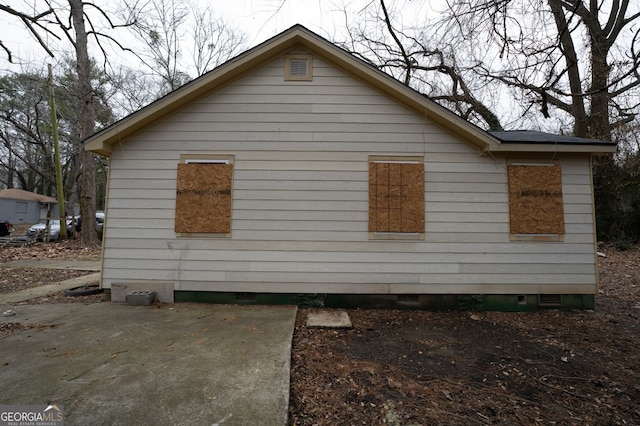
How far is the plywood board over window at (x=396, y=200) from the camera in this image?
16.5ft

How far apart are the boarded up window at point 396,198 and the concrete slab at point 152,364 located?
2.28 m

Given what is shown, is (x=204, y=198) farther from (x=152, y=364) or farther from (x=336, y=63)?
(x=336, y=63)

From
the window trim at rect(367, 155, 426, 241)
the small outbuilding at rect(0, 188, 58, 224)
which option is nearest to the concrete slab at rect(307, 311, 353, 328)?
Answer: the window trim at rect(367, 155, 426, 241)

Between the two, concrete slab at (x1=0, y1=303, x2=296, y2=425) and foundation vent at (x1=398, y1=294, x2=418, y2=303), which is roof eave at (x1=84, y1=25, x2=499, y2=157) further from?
concrete slab at (x1=0, y1=303, x2=296, y2=425)

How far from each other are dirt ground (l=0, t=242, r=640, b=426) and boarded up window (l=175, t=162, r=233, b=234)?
7.23ft

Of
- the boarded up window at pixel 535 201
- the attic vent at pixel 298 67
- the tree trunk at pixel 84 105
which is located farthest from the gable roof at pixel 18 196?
the boarded up window at pixel 535 201

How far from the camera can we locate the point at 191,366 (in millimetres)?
2959

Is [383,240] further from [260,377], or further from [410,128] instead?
[260,377]

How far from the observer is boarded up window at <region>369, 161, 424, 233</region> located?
502 cm

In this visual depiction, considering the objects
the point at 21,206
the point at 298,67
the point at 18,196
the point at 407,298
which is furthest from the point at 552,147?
the point at 21,206

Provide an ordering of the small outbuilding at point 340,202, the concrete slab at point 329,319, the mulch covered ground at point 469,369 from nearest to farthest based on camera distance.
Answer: the mulch covered ground at point 469,369, the concrete slab at point 329,319, the small outbuilding at point 340,202

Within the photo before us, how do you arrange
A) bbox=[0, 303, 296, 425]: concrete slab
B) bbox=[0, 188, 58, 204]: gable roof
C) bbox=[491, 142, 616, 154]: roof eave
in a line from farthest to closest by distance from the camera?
bbox=[0, 188, 58, 204]: gable roof
bbox=[491, 142, 616, 154]: roof eave
bbox=[0, 303, 296, 425]: concrete slab

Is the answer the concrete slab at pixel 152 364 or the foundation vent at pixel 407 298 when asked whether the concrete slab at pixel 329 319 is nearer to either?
the concrete slab at pixel 152 364

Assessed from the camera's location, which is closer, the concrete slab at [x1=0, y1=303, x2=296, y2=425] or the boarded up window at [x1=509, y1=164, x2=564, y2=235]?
the concrete slab at [x1=0, y1=303, x2=296, y2=425]
